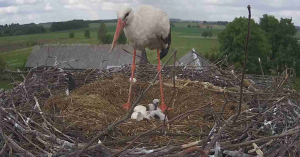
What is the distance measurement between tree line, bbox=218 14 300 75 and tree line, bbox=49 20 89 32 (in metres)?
25.2

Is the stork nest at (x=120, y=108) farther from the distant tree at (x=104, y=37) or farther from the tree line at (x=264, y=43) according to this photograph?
the distant tree at (x=104, y=37)

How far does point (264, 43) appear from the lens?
63.7 ft

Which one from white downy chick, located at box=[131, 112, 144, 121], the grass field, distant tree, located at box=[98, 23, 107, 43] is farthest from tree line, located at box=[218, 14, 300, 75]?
the grass field

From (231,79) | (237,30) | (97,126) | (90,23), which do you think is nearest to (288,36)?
(237,30)

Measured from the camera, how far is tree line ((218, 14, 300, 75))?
18312 mm

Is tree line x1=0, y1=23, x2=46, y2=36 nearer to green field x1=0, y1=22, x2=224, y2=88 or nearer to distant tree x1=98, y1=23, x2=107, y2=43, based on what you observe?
green field x1=0, y1=22, x2=224, y2=88

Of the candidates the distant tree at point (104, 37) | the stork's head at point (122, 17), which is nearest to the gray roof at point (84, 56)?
the distant tree at point (104, 37)

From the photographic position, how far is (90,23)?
145 feet

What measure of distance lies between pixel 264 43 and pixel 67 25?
27880 mm

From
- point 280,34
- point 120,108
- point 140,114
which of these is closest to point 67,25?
point 280,34

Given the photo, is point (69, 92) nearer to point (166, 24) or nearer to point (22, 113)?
point (22, 113)

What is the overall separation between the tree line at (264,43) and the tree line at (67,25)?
25230mm

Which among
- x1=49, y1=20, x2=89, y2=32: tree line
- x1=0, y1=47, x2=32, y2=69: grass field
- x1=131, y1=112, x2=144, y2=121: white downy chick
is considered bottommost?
x1=0, y1=47, x2=32, y2=69: grass field

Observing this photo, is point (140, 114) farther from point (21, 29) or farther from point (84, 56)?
point (21, 29)
